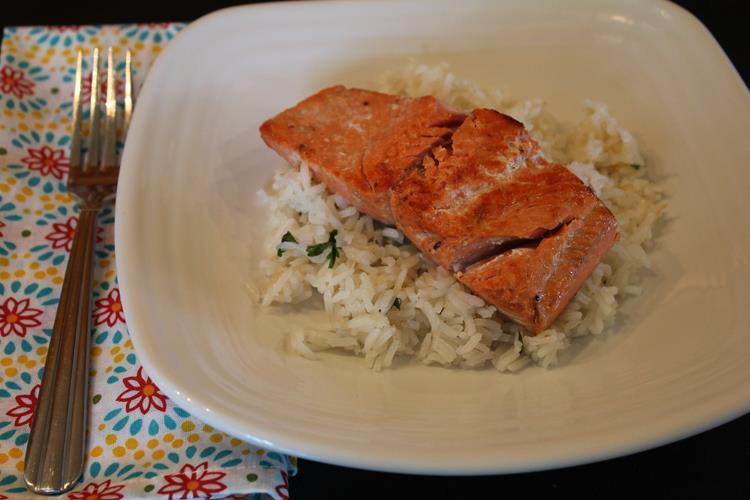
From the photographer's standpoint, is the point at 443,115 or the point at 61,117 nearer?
the point at 443,115

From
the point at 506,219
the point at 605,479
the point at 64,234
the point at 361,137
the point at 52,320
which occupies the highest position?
the point at 361,137

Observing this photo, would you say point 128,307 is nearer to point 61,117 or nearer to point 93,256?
point 93,256

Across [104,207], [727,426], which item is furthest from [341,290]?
[727,426]

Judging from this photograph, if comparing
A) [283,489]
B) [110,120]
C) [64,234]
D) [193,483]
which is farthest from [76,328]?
[110,120]

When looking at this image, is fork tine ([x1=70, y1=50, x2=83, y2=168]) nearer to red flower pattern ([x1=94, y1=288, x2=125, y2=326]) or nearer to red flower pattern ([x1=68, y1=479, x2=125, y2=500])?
red flower pattern ([x1=94, y1=288, x2=125, y2=326])

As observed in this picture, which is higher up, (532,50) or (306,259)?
(532,50)

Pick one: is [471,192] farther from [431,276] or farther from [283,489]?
[283,489]
